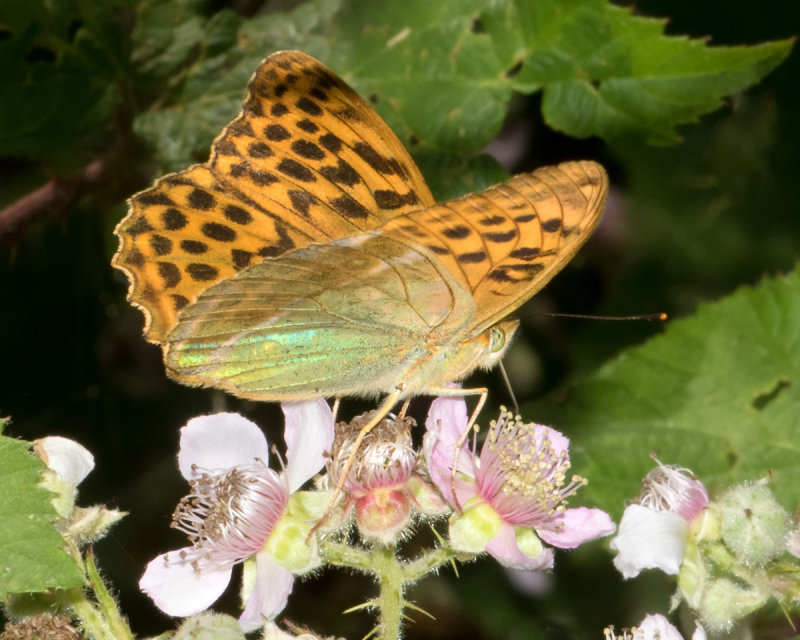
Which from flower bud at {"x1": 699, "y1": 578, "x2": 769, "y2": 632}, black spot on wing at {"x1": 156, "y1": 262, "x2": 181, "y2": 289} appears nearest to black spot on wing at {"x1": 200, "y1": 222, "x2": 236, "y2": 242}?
black spot on wing at {"x1": 156, "y1": 262, "x2": 181, "y2": 289}

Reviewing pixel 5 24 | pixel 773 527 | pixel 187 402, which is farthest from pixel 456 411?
pixel 5 24

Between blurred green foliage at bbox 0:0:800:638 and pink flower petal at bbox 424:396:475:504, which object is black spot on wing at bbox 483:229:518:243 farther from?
blurred green foliage at bbox 0:0:800:638

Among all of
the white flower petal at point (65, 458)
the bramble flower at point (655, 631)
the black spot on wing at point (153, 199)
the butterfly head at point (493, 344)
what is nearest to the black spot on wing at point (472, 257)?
the butterfly head at point (493, 344)

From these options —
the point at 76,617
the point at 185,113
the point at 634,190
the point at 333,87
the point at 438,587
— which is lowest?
the point at 438,587

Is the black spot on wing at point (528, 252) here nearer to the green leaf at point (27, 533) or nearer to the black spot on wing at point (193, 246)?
the black spot on wing at point (193, 246)

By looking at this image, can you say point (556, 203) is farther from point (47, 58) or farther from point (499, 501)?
point (47, 58)

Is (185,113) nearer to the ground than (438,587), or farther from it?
farther from it

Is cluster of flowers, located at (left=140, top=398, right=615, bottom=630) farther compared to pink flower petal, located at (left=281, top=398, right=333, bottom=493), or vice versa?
pink flower petal, located at (left=281, top=398, right=333, bottom=493)

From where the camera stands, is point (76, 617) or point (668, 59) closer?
point (76, 617)
